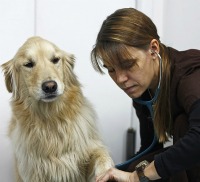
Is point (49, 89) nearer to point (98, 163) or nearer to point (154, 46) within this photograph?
point (98, 163)

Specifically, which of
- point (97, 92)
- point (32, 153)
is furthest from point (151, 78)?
point (97, 92)

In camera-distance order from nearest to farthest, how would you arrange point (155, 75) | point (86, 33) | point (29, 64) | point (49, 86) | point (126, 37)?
1. point (126, 37)
2. point (155, 75)
3. point (49, 86)
4. point (29, 64)
5. point (86, 33)

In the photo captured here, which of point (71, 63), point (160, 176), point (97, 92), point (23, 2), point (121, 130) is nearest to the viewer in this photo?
point (160, 176)

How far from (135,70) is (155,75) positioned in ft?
0.40

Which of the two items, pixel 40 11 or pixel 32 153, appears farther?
pixel 40 11

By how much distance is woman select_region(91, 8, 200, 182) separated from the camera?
1028mm

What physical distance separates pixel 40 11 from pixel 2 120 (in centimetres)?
68

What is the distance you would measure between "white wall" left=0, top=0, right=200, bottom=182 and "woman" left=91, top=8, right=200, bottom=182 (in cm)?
69

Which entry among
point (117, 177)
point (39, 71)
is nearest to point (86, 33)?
point (39, 71)

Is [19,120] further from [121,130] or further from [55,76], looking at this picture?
[121,130]

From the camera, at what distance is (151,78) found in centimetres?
119

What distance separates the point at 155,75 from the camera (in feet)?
3.97

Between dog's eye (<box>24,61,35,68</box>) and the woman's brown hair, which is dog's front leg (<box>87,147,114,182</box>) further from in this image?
dog's eye (<box>24,61,35,68</box>)

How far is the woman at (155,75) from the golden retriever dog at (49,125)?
1.02 feet
